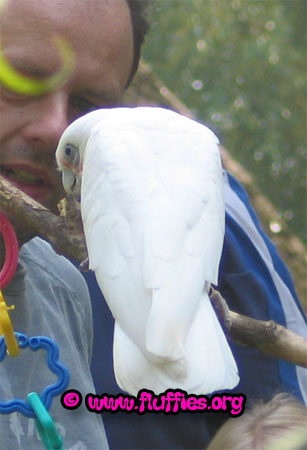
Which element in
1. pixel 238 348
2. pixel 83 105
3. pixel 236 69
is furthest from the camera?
pixel 236 69

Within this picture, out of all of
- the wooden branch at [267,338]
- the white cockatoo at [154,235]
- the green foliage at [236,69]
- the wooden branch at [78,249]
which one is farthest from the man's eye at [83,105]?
the green foliage at [236,69]

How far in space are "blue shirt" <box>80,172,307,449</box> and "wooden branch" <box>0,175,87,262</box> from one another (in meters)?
0.57

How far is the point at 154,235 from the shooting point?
0.95 meters

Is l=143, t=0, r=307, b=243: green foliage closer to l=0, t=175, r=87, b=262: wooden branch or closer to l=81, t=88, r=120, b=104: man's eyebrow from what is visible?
l=81, t=88, r=120, b=104: man's eyebrow

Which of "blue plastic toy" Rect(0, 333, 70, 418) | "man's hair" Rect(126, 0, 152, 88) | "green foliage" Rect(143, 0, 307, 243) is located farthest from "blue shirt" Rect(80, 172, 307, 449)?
"green foliage" Rect(143, 0, 307, 243)

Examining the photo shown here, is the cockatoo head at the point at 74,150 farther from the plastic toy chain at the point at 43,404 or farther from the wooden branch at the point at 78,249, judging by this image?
the plastic toy chain at the point at 43,404

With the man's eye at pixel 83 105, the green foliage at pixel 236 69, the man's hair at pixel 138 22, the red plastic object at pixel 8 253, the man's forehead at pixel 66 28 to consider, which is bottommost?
the green foliage at pixel 236 69

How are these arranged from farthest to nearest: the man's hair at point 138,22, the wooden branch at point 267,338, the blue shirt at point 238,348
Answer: the blue shirt at point 238,348
the man's hair at point 138,22
the wooden branch at point 267,338

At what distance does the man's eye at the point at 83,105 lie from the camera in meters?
1.29

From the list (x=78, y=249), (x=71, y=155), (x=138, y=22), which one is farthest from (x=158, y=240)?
(x=138, y=22)

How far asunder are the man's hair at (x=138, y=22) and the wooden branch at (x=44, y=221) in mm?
453

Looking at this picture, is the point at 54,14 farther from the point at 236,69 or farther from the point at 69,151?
the point at 236,69

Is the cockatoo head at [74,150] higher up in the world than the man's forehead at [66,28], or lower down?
lower down

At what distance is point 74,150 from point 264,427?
48 cm
